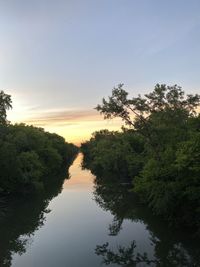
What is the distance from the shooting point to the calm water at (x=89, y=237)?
28.8 meters

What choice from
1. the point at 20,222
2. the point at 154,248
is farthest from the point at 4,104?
the point at 154,248

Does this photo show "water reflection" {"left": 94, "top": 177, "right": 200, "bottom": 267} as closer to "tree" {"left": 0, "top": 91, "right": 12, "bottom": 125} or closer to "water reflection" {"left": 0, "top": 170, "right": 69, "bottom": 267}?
"water reflection" {"left": 0, "top": 170, "right": 69, "bottom": 267}

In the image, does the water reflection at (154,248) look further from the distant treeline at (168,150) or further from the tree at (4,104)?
the tree at (4,104)

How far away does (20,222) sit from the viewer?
142ft

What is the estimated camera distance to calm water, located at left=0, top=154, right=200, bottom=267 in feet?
94.5

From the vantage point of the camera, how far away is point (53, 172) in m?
103

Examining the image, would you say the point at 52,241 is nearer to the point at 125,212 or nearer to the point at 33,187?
the point at 125,212

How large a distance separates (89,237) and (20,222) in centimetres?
1056

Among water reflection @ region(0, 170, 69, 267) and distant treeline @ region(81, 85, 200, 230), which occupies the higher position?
distant treeline @ region(81, 85, 200, 230)

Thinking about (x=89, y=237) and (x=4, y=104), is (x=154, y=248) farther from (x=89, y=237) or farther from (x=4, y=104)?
(x=4, y=104)

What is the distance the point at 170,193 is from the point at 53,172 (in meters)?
72.4

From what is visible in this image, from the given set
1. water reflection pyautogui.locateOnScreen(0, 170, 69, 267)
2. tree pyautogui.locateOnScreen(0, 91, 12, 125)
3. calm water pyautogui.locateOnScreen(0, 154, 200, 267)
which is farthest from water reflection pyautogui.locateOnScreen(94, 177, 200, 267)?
tree pyautogui.locateOnScreen(0, 91, 12, 125)

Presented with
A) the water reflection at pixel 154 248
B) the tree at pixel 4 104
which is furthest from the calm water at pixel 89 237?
the tree at pixel 4 104

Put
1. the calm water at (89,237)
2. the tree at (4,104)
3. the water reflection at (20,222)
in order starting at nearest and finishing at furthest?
1. the calm water at (89,237)
2. the water reflection at (20,222)
3. the tree at (4,104)
